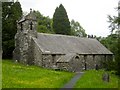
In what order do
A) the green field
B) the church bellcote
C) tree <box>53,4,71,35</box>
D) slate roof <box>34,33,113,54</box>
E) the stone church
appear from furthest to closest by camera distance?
tree <box>53,4,71,35</box> < the church bellcote < slate roof <box>34,33,113,54</box> < the stone church < the green field

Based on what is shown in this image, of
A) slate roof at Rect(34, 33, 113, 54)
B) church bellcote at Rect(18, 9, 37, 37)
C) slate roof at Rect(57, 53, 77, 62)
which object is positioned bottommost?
slate roof at Rect(57, 53, 77, 62)

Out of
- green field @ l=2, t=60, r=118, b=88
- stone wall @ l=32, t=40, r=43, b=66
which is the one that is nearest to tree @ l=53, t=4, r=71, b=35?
stone wall @ l=32, t=40, r=43, b=66

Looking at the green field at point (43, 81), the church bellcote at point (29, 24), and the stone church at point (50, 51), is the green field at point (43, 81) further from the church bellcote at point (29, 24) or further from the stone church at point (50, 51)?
the church bellcote at point (29, 24)

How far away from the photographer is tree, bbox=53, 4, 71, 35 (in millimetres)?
95250

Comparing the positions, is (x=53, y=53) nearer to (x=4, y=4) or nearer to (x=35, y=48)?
(x=35, y=48)

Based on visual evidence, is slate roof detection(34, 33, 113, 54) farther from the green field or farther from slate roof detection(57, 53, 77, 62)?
the green field

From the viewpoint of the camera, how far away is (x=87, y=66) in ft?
209

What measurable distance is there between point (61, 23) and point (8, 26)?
33.0 meters

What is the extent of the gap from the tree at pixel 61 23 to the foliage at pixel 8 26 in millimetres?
26745

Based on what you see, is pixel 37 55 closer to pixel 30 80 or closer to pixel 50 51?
pixel 50 51

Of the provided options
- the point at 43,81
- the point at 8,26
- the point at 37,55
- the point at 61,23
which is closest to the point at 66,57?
the point at 37,55

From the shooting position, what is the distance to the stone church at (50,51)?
56.2 m

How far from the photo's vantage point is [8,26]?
6594 cm

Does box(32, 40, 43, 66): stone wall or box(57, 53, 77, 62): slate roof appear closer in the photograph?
box(57, 53, 77, 62): slate roof
